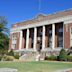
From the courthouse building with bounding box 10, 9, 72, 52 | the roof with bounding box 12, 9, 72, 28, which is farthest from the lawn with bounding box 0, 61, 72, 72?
the roof with bounding box 12, 9, 72, 28

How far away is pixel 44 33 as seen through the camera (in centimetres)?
5594

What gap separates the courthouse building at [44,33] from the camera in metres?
49.3

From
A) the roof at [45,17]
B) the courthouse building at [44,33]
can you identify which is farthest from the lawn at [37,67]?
the roof at [45,17]

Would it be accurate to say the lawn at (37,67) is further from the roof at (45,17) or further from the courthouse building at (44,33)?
the roof at (45,17)

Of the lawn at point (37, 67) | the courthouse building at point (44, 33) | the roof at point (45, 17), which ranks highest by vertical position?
the roof at point (45, 17)

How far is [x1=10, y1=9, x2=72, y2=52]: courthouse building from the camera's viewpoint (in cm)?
4934

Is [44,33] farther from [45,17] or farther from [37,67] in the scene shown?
[37,67]

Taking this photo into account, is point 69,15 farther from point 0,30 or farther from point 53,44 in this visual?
point 0,30

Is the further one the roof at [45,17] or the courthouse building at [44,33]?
the roof at [45,17]

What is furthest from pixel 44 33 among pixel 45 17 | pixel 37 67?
pixel 37 67

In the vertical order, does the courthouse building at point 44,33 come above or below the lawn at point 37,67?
above

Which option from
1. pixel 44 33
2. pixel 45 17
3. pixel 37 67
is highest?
pixel 45 17

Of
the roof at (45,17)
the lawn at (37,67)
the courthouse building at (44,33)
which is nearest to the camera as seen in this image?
the lawn at (37,67)

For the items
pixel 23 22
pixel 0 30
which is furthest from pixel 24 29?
pixel 0 30
